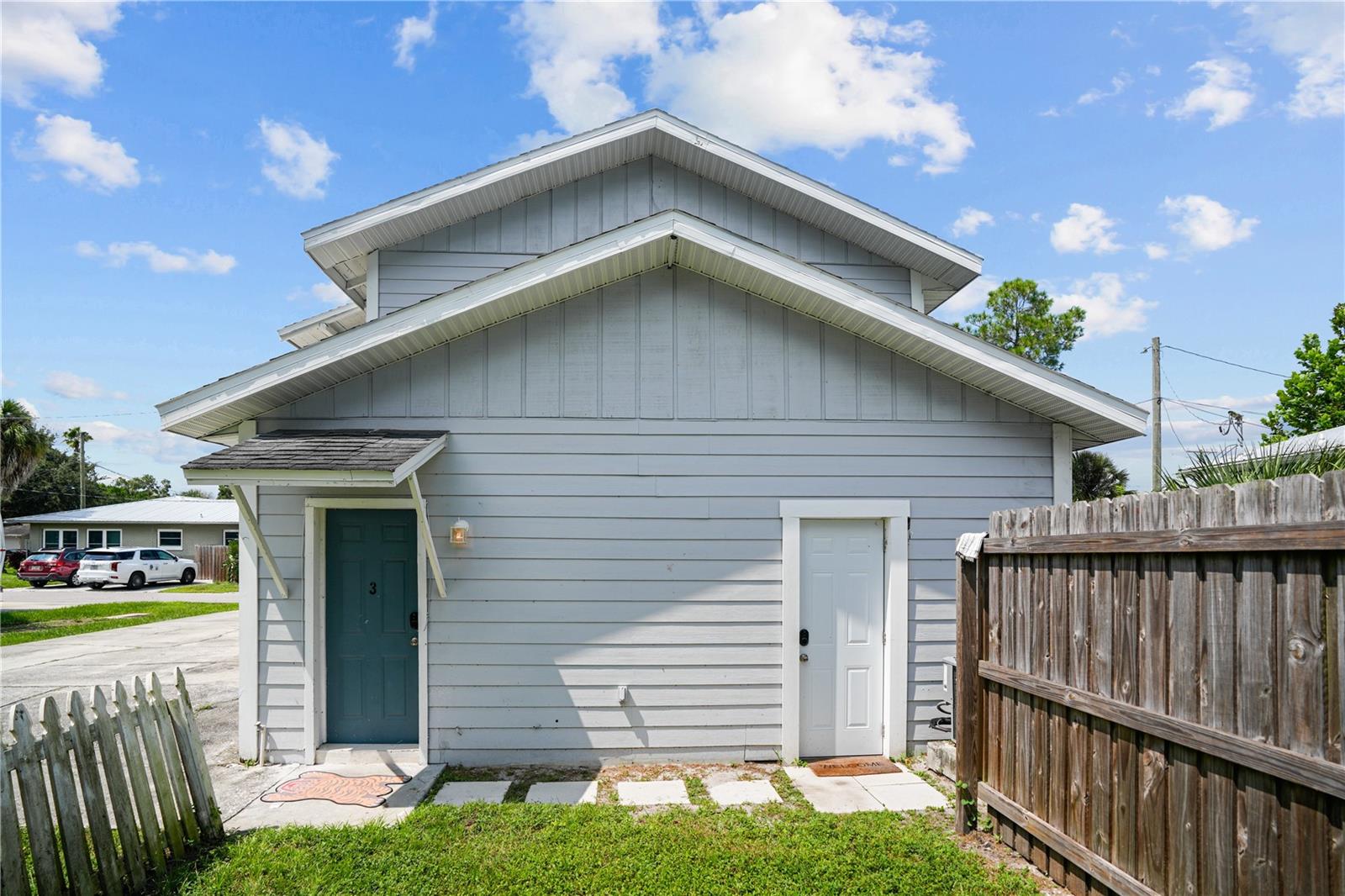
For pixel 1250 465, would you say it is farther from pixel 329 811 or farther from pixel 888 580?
pixel 329 811

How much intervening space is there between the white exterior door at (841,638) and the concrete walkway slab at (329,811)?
3.12 meters

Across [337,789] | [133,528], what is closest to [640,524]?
[337,789]

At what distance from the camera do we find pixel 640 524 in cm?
613

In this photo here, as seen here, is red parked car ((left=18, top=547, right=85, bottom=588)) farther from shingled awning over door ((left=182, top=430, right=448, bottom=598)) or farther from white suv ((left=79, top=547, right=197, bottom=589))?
shingled awning over door ((left=182, top=430, right=448, bottom=598))

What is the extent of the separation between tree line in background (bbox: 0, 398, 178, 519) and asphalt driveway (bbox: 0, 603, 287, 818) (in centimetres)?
1387

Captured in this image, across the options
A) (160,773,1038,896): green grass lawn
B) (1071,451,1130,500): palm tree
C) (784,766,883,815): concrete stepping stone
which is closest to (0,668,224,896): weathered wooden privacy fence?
(160,773,1038,896): green grass lawn

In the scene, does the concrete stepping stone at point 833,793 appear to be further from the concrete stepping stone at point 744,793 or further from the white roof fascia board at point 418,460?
the white roof fascia board at point 418,460

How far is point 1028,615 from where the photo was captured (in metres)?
4.31

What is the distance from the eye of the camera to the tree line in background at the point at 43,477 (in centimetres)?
2511

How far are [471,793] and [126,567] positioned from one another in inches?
1042

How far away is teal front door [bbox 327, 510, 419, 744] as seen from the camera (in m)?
6.25

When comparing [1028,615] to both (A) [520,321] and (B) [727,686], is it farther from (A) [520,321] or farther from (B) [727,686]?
(A) [520,321]

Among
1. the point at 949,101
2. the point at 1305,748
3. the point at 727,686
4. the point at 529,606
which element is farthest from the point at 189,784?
the point at 949,101

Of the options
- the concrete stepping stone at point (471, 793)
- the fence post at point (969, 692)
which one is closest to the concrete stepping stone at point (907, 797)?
the fence post at point (969, 692)
